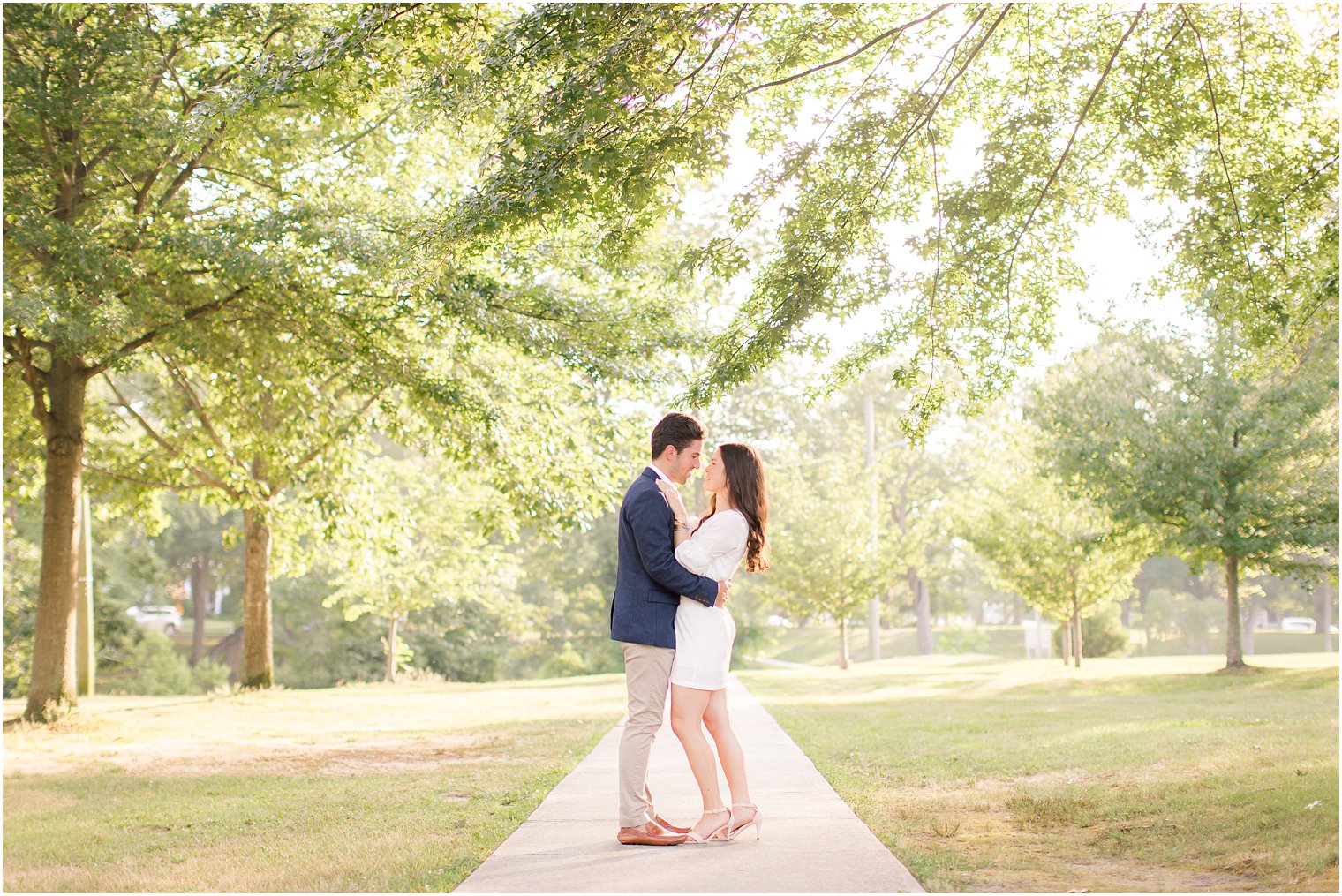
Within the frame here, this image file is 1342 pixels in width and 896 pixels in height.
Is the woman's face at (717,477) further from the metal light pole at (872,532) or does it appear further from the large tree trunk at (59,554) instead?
the metal light pole at (872,532)

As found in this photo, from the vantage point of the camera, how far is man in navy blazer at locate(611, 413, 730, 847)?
564cm

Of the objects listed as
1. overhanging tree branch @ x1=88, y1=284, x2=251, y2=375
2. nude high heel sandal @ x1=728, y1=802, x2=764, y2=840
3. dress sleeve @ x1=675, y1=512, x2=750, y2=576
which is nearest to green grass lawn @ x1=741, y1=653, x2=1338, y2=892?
nude high heel sandal @ x1=728, y1=802, x2=764, y2=840

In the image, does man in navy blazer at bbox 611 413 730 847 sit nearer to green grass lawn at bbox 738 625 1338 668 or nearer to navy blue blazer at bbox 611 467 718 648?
→ navy blue blazer at bbox 611 467 718 648

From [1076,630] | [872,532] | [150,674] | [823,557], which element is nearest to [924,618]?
[872,532]

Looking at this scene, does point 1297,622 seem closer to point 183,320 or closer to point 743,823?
point 183,320

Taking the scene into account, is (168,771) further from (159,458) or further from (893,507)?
(893,507)

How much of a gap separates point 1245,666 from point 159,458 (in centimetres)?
2070

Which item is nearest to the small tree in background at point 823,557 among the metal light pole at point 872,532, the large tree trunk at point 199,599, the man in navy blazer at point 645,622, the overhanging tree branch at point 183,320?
the metal light pole at point 872,532

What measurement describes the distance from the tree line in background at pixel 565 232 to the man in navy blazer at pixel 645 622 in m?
2.25

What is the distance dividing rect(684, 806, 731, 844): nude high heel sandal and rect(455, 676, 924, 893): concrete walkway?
73 mm

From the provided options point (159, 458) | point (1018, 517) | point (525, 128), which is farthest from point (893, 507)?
point (525, 128)

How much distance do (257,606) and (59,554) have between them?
6.17 metres

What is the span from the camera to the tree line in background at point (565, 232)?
7.41 m

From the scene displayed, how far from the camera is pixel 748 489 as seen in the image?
6059 mm
